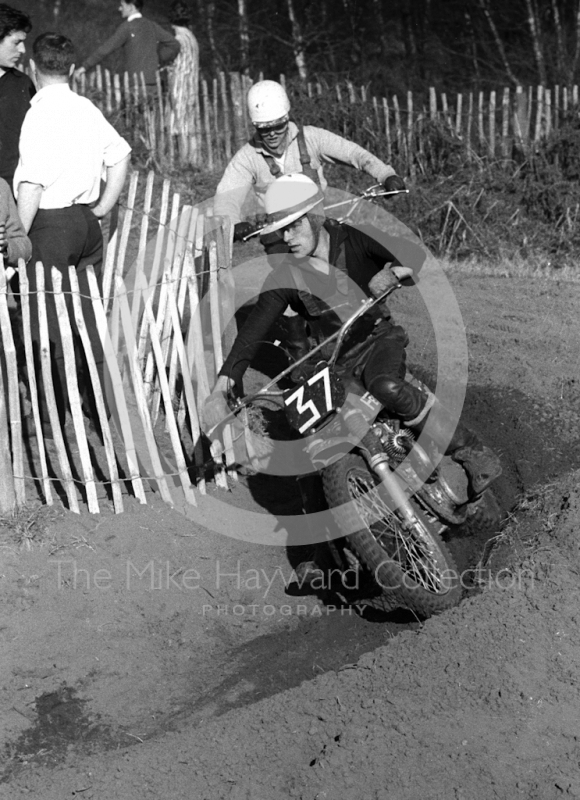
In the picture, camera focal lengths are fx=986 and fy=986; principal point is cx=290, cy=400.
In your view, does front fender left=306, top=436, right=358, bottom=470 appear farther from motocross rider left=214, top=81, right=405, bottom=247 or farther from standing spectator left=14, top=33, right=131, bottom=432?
motocross rider left=214, top=81, right=405, bottom=247

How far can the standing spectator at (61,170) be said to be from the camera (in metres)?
5.68

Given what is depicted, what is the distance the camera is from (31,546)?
208 inches

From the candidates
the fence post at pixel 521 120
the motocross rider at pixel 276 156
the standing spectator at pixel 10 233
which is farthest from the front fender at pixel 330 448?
the fence post at pixel 521 120

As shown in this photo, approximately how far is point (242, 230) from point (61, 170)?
3.65 feet

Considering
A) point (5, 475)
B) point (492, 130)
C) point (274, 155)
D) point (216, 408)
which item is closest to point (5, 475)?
point (5, 475)

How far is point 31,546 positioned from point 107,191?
2.31 metres

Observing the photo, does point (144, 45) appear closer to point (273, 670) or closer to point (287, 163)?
point (287, 163)

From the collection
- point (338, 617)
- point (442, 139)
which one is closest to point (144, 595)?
point (338, 617)

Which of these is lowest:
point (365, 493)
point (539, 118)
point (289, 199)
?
point (365, 493)

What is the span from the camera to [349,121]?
530 inches

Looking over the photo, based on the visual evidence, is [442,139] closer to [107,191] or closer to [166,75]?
[166,75]

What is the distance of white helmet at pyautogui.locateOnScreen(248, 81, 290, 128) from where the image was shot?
6.56 m

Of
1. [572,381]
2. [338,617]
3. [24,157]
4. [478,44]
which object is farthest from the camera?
[478,44]

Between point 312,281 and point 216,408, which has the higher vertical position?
point 312,281
